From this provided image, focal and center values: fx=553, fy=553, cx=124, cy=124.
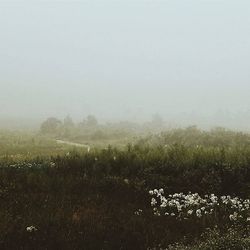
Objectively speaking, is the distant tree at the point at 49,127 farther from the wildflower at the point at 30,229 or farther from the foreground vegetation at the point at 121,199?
the wildflower at the point at 30,229

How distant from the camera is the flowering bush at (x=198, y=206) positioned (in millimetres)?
13320

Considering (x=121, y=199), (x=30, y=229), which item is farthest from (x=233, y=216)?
(x=30, y=229)

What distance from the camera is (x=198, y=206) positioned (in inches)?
554

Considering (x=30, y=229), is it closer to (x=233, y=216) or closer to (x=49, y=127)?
(x=233, y=216)

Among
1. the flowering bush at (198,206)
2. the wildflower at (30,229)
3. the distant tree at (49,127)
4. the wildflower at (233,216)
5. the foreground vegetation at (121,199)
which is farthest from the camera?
the distant tree at (49,127)

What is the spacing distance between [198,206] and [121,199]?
205 centimetres

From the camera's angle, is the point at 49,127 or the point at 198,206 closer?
the point at 198,206

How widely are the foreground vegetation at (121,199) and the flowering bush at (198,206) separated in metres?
0.05

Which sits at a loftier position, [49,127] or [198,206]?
[198,206]

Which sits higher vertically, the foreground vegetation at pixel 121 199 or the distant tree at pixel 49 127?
the foreground vegetation at pixel 121 199

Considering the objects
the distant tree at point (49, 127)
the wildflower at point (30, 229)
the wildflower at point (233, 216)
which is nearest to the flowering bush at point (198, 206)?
the wildflower at point (233, 216)

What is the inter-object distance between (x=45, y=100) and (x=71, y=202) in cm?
14520

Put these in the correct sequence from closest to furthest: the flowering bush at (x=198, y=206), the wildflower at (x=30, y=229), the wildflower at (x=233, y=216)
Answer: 1. the wildflower at (x=30, y=229)
2. the wildflower at (x=233, y=216)
3. the flowering bush at (x=198, y=206)

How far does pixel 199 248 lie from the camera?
10156mm
